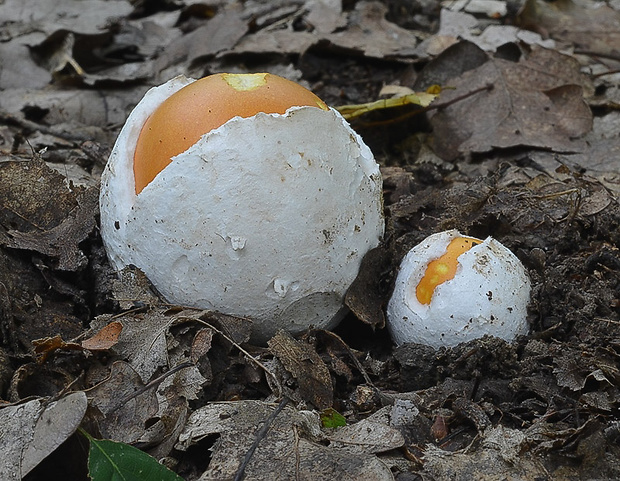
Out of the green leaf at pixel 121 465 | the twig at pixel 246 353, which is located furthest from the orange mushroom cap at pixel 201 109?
the green leaf at pixel 121 465

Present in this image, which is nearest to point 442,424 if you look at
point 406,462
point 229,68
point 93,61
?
point 406,462

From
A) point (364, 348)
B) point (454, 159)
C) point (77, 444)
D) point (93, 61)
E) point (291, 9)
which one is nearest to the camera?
point (77, 444)

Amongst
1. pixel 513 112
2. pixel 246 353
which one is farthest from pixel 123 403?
pixel 513 112

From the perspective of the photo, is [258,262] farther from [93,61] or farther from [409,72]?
[93,61]

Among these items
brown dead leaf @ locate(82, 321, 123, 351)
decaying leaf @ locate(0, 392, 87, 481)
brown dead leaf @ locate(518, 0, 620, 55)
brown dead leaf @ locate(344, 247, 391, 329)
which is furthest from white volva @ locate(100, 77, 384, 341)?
brown dead leaf @ locate(518, 0, 620, 55)

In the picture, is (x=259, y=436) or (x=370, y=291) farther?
(x=370, y=291)

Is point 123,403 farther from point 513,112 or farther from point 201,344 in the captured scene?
point 513,112

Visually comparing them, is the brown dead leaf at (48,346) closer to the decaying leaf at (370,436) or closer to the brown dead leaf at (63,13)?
the decaying leaf at (370,436)
